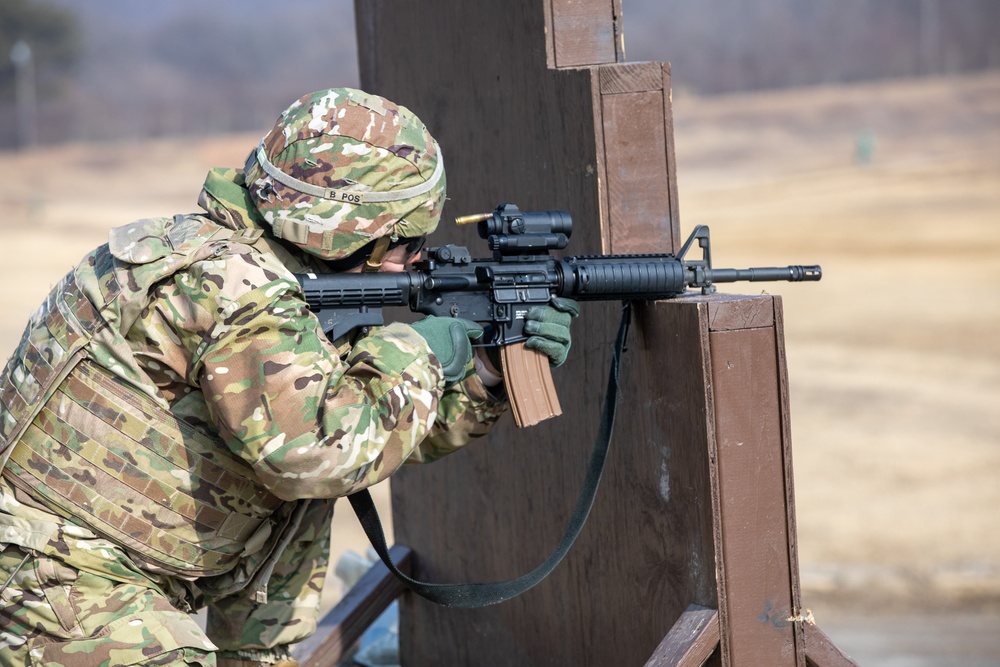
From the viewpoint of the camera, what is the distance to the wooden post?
272cm

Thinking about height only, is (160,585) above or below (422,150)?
below

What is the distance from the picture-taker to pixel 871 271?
1812cm

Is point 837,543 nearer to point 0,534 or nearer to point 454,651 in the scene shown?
point 454,651

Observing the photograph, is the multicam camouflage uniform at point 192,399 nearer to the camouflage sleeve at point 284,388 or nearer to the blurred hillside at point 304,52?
the camouflage sleeve at point 284,388

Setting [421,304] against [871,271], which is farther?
[871,271]

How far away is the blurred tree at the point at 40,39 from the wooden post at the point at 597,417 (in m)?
45.4

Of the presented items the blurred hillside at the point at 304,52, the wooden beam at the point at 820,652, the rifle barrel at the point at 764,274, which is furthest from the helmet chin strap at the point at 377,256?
the blurred hillside at the point at 304,52

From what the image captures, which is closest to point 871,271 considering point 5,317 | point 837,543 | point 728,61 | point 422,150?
point 837,543

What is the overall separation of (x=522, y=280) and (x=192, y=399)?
0.85 metres

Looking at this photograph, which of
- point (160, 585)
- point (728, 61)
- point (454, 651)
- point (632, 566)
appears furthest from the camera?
point (728, 61)

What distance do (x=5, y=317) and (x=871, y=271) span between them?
42.4ft

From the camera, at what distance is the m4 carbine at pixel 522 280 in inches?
114

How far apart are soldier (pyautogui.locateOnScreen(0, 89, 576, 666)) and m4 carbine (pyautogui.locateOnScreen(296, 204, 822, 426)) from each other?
138 millimetres

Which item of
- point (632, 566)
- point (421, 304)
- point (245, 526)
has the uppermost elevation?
point (421, 304)
